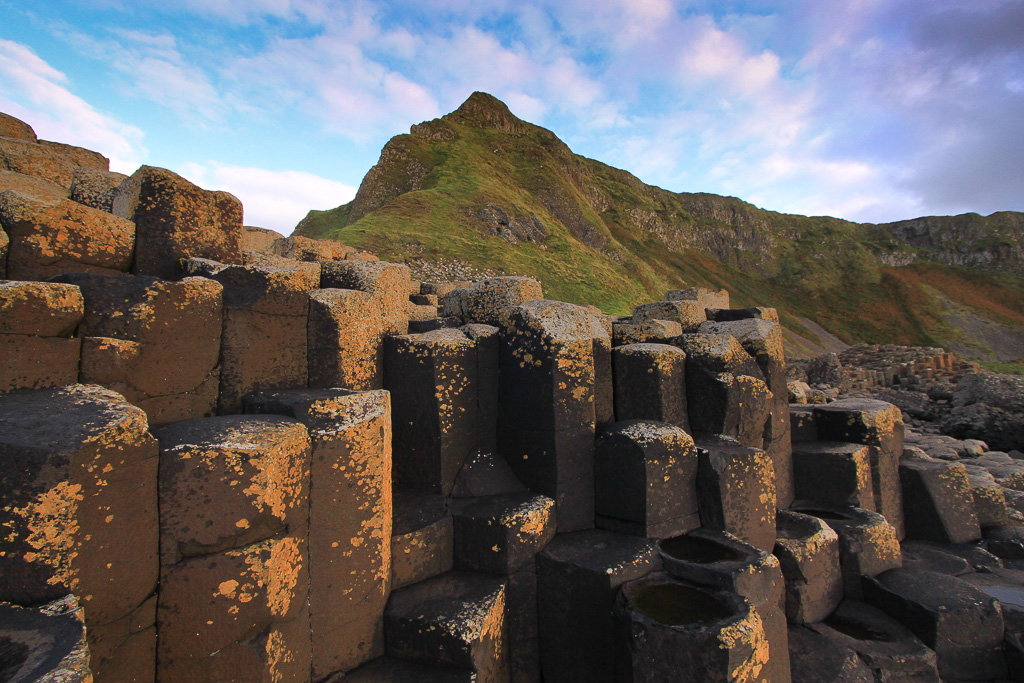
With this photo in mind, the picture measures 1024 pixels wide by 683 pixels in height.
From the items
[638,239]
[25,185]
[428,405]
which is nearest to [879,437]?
[428,405]

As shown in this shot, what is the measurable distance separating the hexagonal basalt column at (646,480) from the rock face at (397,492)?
2cm

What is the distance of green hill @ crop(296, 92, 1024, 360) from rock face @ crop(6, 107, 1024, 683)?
18.6 m

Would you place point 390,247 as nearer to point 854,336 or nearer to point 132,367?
point 132,367

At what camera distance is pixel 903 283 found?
63062 mm

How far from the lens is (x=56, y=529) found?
1915 mm

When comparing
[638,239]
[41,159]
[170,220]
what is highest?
[638,239]

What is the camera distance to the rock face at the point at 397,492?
86.3 inches

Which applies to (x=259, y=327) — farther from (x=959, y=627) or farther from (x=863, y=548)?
(x=959, y=627)

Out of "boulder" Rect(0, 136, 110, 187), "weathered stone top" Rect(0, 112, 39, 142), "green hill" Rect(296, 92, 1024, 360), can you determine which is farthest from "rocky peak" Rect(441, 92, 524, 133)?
"boulder" Rect(0, 136, 110, 187)

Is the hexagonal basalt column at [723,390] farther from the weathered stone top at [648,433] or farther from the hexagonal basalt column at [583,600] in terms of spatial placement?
the hexagonal basalt column at [583,600]

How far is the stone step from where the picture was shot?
295 cm

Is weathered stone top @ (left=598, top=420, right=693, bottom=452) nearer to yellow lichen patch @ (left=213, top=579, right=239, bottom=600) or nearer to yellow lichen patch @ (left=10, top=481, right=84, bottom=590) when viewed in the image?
yellow lichen patch @ (left=213, top=579, right=239, bottom=600)

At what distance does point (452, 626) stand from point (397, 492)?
1193 millimetres

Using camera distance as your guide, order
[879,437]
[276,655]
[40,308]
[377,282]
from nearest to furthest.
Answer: [40,308] < [276,655] < [377,282] < [879,437]
